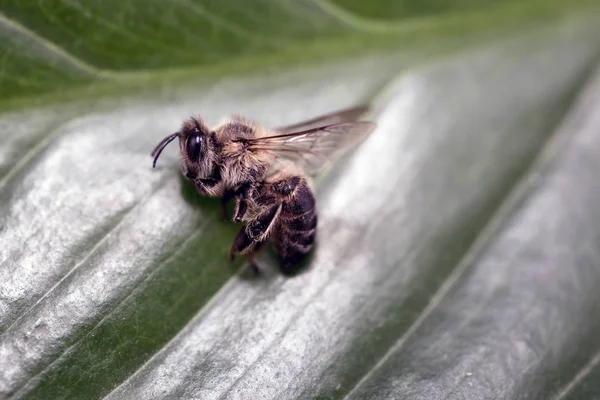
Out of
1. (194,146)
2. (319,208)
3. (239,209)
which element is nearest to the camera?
(194,146)

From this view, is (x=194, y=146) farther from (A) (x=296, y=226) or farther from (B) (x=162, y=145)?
(A) (x=296, y=226)

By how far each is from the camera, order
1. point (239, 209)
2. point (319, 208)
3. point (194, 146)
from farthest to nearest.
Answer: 1. point (319, 208)
2. point (239, 209)
3. point (194, 146)

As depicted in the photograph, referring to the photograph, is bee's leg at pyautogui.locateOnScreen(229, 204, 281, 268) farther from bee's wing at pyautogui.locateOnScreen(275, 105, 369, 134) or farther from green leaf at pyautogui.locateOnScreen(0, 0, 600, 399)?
bee's wing at pyautogui.locateOnScreen(275, 105, 369, 134)

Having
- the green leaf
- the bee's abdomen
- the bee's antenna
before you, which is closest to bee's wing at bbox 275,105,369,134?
the green leaf

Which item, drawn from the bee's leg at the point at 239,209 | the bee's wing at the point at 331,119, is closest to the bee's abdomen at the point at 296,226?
the bee's leg at the point at 239,209

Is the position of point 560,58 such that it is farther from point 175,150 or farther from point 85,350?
point 85,350

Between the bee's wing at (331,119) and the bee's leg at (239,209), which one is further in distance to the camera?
the bee's wing at (331,119)

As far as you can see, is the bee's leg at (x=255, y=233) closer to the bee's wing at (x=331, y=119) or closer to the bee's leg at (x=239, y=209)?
the bee's leg at (x=239, y=209)

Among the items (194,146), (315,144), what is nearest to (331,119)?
(315,144)
